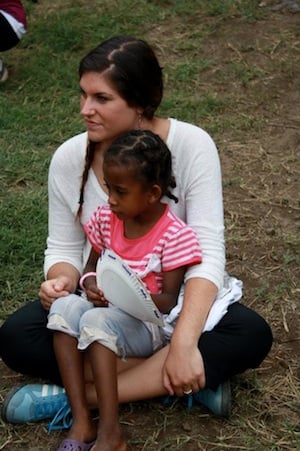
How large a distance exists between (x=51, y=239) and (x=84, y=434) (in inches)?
26.7

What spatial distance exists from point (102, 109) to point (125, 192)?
0.95ft

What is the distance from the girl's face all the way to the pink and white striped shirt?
0.31ft

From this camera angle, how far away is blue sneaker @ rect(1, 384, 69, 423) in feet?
8.94

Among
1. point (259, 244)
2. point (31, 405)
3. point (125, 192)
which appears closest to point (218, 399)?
point (31, 405)

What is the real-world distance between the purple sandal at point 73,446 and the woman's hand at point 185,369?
299mm

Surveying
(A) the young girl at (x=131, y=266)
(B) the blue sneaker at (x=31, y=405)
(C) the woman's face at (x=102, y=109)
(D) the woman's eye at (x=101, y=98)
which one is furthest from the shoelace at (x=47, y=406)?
(D) the woman's eye at (x=101, y=98)

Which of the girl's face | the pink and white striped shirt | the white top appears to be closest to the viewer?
the girl's face

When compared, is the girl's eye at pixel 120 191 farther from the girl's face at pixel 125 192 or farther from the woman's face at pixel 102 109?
the woman's face at pixel 102 109

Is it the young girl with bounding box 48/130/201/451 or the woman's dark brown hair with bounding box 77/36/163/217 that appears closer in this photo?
the young girl with bounding box 48/130/201/451

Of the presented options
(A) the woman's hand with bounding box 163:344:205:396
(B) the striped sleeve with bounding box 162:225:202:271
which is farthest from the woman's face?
(A) the woman's hand with bounding box 163:344:205:396

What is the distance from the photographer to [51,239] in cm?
294

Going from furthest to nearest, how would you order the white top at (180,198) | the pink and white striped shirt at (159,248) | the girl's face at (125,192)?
the white top at (180,198) < the pink and white striped shirt at (159,248) < the girl's face at (125,192)

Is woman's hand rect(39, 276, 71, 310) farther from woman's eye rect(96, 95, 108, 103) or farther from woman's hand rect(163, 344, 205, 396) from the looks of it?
woman's eye rect(96, 95, 108, 103)

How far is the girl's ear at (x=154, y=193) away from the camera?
255 centimetres
